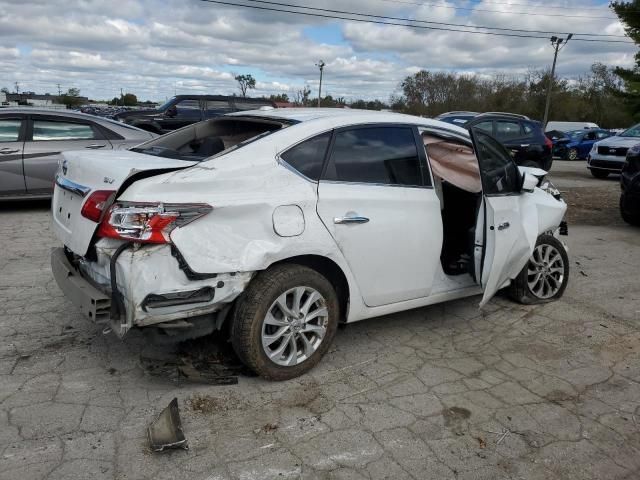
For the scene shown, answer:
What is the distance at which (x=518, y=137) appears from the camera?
13109mm

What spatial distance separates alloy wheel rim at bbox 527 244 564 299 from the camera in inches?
193

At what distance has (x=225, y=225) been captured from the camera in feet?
10.2

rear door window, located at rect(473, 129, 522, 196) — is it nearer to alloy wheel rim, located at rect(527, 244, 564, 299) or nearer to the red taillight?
alloy wheel rim, located at rect(527, 244, 564, 299)

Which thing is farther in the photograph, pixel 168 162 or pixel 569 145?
pixel 569 145

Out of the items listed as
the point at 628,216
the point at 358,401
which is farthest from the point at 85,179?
the point at 628,216

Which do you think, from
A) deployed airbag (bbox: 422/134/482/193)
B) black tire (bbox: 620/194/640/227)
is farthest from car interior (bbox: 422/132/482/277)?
black tire (bbox: 620/194/640/227)

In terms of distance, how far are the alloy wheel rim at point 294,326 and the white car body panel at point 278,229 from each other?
0.25 meters

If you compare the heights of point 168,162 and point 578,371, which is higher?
point 168,162

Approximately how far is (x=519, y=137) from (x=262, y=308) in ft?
37.5

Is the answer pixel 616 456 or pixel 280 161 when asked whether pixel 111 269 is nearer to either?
pixel 280 161

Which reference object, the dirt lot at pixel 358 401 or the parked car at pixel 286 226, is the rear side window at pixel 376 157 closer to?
the parked car at pixel 286 226

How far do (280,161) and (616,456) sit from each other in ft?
7.97

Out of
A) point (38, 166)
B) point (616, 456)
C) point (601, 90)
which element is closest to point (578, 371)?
point (616, 456)

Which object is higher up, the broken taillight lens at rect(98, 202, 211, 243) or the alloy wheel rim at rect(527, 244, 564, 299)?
the broken taillight lens at rect(98, 202, 211, 243)
